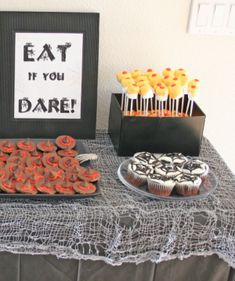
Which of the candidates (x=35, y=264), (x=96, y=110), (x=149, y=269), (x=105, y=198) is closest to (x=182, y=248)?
(x=149, y=269)

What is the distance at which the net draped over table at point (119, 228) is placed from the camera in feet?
3.14

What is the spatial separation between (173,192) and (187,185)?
38mm

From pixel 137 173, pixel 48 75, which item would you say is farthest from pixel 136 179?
pixel 48 75

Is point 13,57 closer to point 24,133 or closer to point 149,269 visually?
point 24,133

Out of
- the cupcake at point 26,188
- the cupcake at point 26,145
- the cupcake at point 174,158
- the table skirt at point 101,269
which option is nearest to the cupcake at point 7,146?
the cupcake at point 26,145

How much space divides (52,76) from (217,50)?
1.49 ft

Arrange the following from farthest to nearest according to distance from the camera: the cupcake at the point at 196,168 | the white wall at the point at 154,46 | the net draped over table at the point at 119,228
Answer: the white wall at the point at 154,46
the cupcake at the point at 196,168
the net draped over table at the point at 119,228

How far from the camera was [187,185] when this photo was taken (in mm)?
1022

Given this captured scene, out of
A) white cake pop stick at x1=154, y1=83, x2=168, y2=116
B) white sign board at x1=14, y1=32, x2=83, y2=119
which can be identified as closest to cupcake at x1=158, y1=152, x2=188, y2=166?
white cake pop stick at x1=154, y1=83, x2=168, y2=116

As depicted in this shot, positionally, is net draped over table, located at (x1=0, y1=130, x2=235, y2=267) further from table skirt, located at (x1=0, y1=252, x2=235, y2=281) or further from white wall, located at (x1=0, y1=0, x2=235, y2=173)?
white wall, located at (x1=0, y1=0, x2=235, y2=173)

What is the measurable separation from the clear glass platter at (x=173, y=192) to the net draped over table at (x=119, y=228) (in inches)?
0.5

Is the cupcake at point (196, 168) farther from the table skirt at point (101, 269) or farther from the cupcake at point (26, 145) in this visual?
the cupcake at point (26, 145)

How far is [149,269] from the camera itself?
1022 mm

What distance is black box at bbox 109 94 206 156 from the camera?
1.12 meters
